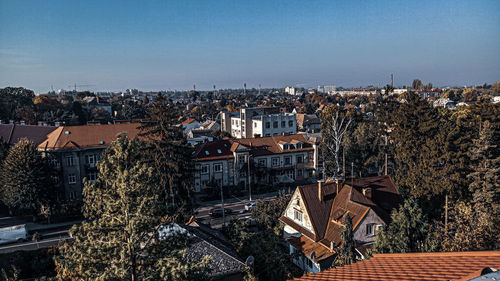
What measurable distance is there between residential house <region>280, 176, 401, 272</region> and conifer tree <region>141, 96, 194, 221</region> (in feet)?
31.6

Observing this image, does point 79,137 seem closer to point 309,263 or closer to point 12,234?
point 12,234

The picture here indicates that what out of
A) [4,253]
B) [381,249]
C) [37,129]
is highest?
[37,129]

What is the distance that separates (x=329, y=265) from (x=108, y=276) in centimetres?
1701

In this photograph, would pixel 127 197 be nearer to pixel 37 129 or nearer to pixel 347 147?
pixel 347 147

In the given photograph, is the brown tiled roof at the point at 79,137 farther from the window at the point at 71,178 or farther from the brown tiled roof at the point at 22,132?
the brown tiled roof at the point at 22,132

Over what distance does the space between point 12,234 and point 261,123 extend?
4418 centimetres

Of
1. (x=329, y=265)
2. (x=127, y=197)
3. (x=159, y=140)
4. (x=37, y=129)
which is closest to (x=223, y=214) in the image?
(x=159, y=140)

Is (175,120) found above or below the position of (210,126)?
above

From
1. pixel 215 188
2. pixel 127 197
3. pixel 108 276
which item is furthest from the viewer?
pixel 215 188

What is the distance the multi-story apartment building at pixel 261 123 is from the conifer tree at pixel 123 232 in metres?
57.1

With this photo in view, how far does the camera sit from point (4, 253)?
92.2 ft

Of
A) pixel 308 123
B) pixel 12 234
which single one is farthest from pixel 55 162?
pixel 308 123

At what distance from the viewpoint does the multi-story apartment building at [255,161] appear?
44844mm

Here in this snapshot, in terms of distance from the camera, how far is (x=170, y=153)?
30891 mm
